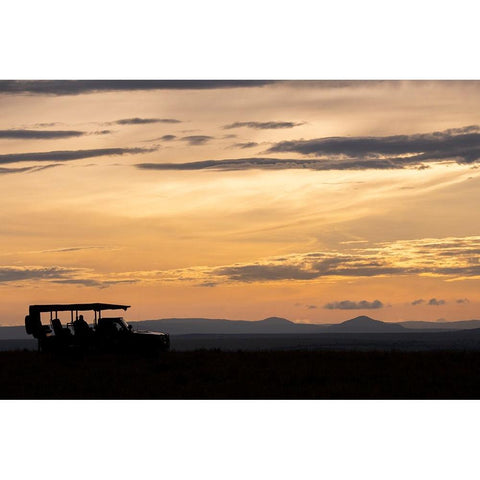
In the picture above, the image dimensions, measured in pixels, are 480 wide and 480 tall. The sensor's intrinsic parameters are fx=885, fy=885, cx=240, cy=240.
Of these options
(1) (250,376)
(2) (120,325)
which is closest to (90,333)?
(2) (120,325)

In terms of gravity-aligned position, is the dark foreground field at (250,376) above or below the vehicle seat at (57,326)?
below

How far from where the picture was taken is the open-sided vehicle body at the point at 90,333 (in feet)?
109

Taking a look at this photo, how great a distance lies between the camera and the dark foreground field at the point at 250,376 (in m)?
24.9

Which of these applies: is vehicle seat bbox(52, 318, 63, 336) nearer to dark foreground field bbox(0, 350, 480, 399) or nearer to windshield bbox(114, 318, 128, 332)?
dark foreground field bbox(0, 350, 480, 399)

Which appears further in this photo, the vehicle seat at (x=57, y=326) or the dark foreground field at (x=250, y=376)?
the vehicle seat at (x=57, y=326)

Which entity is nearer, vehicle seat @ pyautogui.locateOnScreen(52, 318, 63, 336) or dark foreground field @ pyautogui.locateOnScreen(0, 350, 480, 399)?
dark foreground field @ pyautogui.locateOnScreen(0, 350, 480, 399)

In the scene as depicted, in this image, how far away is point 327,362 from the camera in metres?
30.2

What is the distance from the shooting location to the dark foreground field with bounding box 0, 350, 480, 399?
2486cm

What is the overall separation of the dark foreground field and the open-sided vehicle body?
2.56 feet

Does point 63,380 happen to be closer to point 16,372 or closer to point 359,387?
point 16,372

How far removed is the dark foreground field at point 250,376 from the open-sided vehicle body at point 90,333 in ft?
2.56

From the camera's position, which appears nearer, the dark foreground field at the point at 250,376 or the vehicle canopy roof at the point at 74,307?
the dark foreground field at the point at 250,376

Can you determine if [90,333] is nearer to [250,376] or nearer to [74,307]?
[74,307]

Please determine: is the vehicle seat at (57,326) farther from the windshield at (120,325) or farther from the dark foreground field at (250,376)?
the windshield at (120,325)
